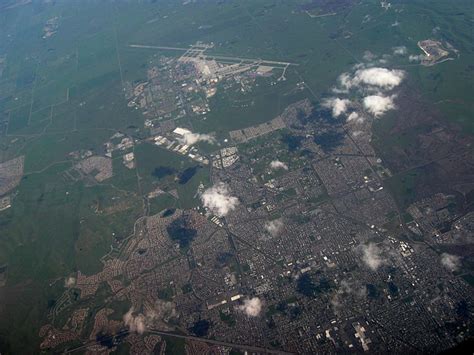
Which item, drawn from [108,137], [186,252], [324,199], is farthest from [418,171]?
[108,137]

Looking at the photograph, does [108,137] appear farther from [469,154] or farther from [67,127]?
[469,154]

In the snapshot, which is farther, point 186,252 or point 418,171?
point 418,171

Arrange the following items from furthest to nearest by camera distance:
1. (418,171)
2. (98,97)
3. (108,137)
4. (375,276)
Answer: (98,97) → (108,137) → (418,171) → (375,276)

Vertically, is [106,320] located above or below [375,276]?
below

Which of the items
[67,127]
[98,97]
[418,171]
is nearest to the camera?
[418,171]

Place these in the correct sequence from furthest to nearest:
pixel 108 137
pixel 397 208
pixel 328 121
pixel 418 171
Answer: pixel 108 137, pixel 328 121, pixel 418 171, pixel 397 208

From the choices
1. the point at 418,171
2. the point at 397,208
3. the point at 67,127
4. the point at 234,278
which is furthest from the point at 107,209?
the point at 418,171

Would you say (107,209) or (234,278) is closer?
(234,278)

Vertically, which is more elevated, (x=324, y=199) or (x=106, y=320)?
(x=324, y=199)

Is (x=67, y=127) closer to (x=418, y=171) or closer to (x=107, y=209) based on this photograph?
(x=107, y=209)
